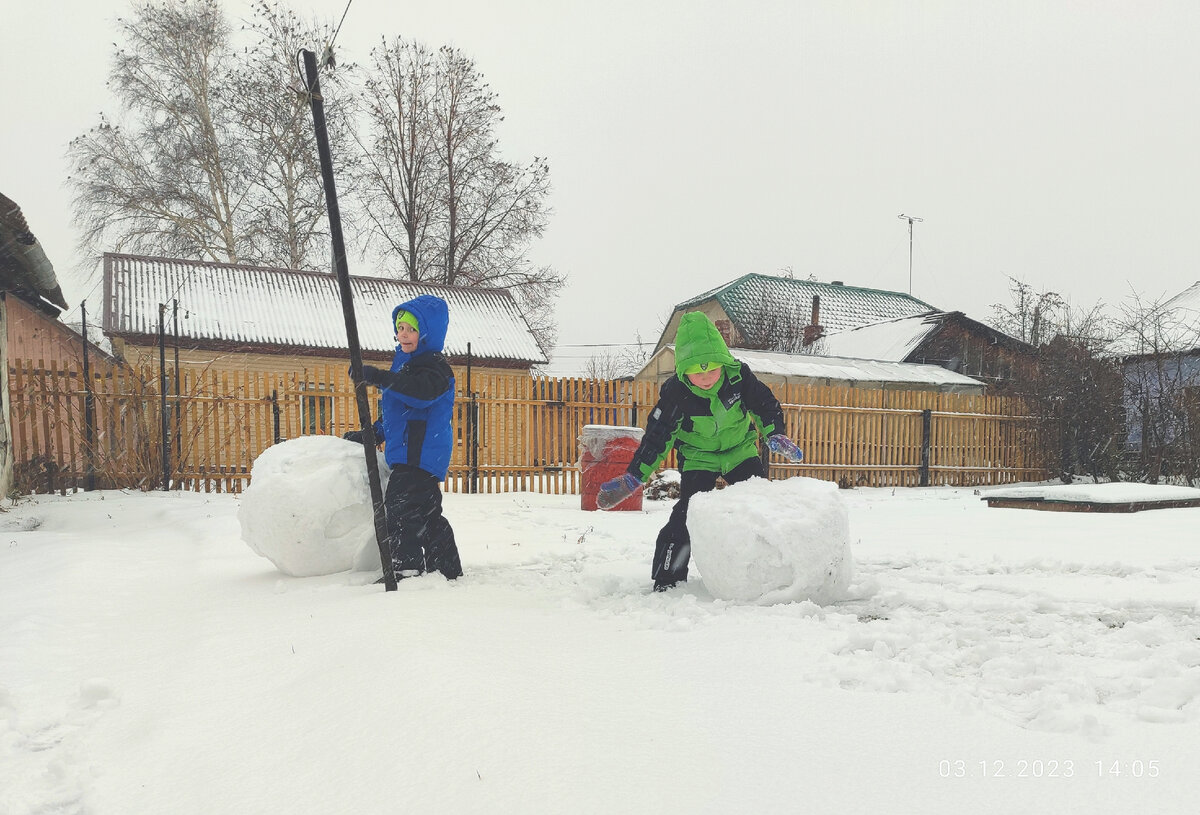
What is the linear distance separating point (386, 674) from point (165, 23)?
24113 mm

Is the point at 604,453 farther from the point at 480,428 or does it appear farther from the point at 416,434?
the point at 416,434

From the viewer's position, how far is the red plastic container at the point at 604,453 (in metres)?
8.54

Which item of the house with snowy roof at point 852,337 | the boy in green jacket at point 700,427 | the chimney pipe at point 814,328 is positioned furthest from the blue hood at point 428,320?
the chimney pipe at point 814,328

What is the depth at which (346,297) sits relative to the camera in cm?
360

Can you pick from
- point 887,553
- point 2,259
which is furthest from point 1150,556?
point 2,259

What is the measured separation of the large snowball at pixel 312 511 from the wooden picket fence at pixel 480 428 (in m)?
6.14

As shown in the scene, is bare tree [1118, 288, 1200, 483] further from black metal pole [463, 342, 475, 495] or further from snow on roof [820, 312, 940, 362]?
black metal pole [463, 342, 475, 495]

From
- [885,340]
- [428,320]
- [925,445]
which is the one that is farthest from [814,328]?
[428,320]

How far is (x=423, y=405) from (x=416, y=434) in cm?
15

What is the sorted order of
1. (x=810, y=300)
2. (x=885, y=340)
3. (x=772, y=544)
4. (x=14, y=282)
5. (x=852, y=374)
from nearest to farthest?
(x=772, y=544) → (x=14, y=282) → (x=852, y=374) → (x=885, y=340) → (x=810, y=300)

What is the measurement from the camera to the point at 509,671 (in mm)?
2506

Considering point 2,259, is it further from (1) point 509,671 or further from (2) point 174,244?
(2) point 174,244
